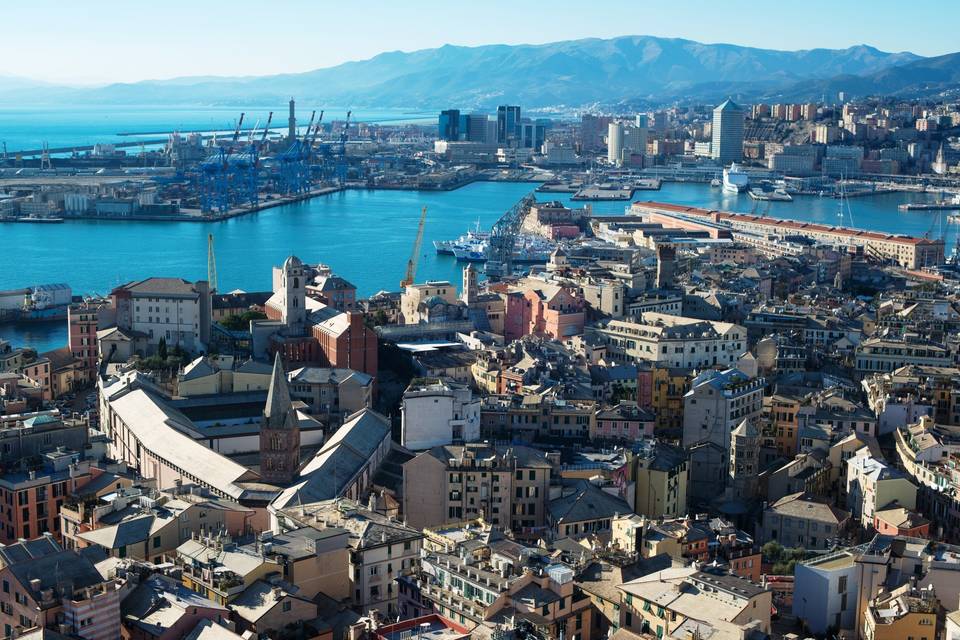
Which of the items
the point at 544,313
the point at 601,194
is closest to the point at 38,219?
the point at 601,194

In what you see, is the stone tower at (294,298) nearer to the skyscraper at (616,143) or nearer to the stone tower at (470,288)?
the stone tower at (470,288)

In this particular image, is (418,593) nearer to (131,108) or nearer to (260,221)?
(260,221)

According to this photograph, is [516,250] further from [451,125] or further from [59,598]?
[451,125]

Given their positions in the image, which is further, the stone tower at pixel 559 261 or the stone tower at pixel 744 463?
the stone tower at pixel 559 261

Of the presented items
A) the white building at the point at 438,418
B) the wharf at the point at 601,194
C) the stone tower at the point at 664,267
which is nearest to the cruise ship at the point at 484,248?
the stone tower at the point at 664,267

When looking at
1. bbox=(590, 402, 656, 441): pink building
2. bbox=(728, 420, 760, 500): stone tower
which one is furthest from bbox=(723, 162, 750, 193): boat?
bbox=(728, 420, 760, 500): stone tower

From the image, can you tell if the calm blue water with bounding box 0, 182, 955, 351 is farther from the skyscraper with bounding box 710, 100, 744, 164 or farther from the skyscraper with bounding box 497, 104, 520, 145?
the skyscraper with bounding box 497, 104, 520, 145
